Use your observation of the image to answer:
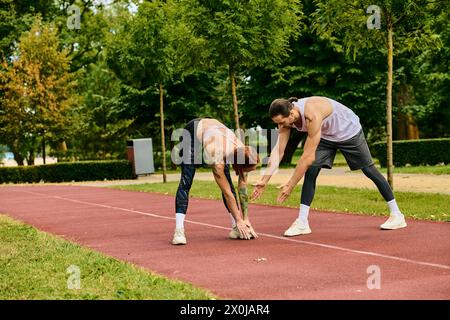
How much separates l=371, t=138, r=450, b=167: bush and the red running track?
15.9 meters

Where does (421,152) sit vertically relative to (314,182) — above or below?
below

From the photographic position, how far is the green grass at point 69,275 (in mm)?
6086

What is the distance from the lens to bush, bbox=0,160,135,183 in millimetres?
31328

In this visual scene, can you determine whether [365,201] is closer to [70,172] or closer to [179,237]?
[179,237]

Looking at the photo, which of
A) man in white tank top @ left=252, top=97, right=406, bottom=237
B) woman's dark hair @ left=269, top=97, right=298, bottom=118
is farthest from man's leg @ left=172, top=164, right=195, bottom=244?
woman's dark hair @ left=269, top=97, right=298, bottom=118

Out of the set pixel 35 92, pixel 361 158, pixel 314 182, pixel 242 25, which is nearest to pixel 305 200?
pixel 314 182

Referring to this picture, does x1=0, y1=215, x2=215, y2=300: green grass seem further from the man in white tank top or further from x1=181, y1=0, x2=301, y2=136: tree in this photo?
x1=181, y1=0, x2=301, y2=136: tree

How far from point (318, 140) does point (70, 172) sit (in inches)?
967

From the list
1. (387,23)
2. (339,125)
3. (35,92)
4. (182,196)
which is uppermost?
(35,92)

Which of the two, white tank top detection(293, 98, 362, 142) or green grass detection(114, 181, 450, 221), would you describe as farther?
green grass detection(114, 181, 450, 221)

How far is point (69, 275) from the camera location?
23.3 feet
